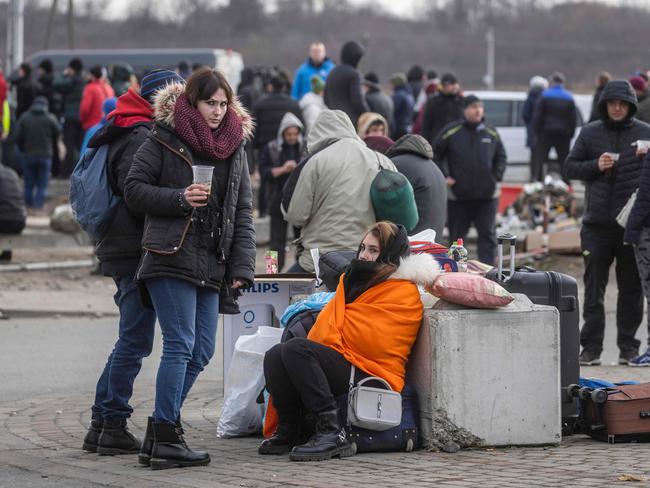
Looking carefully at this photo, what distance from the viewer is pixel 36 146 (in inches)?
842

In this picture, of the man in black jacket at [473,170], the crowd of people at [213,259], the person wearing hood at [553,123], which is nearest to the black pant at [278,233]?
the man in black jacket at [473,170]

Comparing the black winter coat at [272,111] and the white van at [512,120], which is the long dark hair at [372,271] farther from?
the white van at [512,120]

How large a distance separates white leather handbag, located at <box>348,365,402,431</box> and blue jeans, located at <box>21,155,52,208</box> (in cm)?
1526

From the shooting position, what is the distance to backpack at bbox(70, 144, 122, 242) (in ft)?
23.0

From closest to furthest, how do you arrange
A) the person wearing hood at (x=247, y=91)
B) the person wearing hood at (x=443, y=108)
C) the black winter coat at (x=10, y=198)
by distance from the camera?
1. the black winter coat at (x=10, y=198)
2. the person wearing hood at (x=443, y=108)
3. the person wearing hood at (x=247, y=91)

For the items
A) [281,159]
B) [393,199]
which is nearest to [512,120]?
[281,159]

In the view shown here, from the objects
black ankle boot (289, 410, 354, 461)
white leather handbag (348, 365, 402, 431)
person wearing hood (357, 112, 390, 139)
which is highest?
person wearing hood (357, 112, 390, 139)

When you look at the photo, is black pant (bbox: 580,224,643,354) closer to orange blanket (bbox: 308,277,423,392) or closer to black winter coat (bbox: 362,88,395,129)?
orange blanket (bbox: 308,277,423,392)

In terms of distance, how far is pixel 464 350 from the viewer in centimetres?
702

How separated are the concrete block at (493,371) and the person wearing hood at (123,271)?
140cm

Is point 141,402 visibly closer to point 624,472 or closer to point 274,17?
point 624,472

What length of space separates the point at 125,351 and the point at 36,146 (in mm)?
14816

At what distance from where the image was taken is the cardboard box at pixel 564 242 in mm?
16453

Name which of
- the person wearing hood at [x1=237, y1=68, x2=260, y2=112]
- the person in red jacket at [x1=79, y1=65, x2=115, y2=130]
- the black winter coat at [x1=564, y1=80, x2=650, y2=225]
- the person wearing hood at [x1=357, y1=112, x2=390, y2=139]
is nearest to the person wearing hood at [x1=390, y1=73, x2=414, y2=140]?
the person wearing hood at [x1=237, y1=68, x2=260, y2=112]
